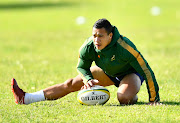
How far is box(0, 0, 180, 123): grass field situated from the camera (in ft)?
17.5

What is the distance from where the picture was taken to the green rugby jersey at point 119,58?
5801 mm

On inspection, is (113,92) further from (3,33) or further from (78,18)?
(78,18)

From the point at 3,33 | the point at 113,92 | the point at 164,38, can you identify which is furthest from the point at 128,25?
the point at 113,92

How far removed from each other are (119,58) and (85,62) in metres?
0.55

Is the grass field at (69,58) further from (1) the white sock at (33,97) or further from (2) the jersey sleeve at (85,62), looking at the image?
(2) the jersey sleeve at (85,62)

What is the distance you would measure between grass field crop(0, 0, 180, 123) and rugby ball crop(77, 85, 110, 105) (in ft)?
0.36

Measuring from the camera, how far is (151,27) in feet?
58.2

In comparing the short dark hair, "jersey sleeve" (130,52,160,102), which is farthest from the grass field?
the short dark hair

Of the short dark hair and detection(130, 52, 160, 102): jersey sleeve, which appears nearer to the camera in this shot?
the short dark hair

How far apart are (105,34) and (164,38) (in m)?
9.18

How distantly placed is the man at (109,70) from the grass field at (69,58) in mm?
174

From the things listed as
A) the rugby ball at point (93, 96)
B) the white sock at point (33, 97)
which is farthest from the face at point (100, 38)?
the white sock at point (33, 97)

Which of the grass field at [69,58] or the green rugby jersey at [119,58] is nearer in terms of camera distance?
the grass field at [69,58]

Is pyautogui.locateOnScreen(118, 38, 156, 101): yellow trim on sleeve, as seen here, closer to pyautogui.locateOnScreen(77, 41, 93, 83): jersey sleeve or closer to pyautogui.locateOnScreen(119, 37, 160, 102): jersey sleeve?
pyautogui.locateOnScreen(119, 37, 160, 102): jersey sleeve
